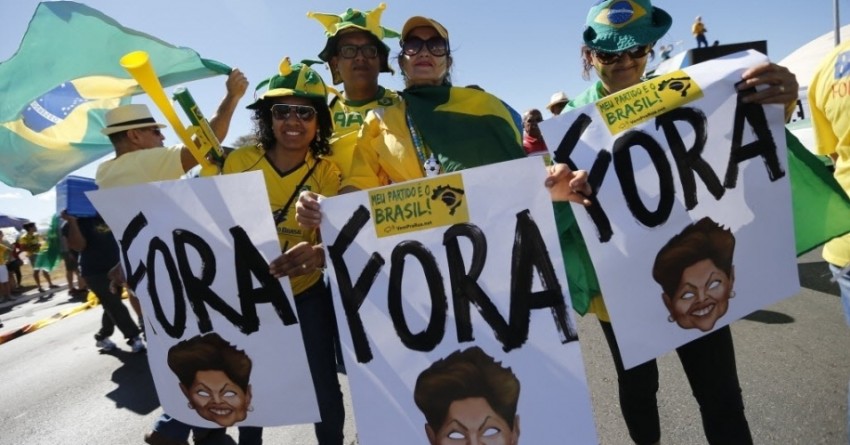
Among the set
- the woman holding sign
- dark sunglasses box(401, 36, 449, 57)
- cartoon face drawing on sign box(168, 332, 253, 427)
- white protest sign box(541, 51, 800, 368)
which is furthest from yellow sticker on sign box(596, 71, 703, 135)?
cartoon face drawing on sign box(168, 332, 253, 427)

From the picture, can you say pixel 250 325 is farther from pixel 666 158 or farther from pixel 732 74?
pixel 732 74

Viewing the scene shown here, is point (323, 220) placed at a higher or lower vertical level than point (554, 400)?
higher

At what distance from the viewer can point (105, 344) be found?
5578 millimetres

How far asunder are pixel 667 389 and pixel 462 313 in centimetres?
211

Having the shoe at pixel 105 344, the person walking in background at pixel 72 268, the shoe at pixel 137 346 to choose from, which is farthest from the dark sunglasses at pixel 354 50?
the person walking in background at pixel 72 268

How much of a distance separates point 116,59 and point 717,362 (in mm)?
3129

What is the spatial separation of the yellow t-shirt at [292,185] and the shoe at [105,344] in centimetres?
497

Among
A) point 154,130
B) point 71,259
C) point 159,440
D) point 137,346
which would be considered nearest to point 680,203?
point 159,440

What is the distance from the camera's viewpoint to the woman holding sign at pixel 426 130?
1583 millimetres

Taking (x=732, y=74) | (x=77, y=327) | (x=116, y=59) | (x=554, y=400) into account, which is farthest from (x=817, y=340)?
(x=77, y=327)

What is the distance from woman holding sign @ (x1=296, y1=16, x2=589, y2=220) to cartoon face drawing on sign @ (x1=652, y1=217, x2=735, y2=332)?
62 cm

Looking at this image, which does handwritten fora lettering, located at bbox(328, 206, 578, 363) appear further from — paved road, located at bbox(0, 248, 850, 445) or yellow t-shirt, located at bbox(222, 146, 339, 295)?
paved road, located at bbox(0, 248, 850, 445)

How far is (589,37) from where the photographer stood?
1.69m

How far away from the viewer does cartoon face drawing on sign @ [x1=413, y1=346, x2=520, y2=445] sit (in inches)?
54.3
